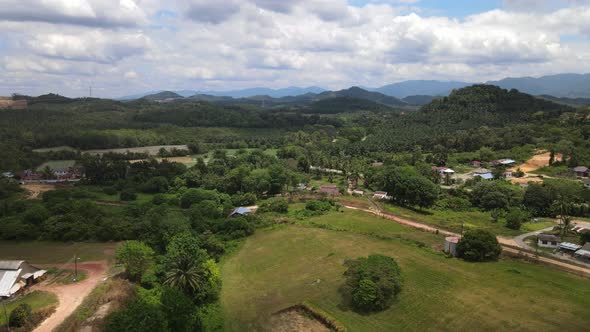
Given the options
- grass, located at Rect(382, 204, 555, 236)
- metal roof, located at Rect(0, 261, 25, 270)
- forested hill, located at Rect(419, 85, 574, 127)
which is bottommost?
grass, located at Rect(382, 204, 555, 236)

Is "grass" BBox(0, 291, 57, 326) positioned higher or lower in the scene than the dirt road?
higher

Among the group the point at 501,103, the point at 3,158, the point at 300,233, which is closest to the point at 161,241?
the point at 300,233

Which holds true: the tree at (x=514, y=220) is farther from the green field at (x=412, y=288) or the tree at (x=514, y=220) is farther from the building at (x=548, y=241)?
the green field at (x=412, y=288)

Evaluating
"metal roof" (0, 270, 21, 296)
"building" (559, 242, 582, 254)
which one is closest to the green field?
"building" (559, 242, 582, 254)

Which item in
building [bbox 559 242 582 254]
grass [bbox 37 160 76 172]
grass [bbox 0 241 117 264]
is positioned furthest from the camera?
grass [bbox 37 160 76 172]

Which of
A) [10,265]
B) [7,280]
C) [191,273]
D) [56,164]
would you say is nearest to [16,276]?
[7,280]

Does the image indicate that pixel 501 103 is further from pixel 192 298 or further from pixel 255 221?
pixel 192 298

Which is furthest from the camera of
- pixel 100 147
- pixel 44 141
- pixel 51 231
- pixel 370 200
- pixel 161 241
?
pixel 100 147

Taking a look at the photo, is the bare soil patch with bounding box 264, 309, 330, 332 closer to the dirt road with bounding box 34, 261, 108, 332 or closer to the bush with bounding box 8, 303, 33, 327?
the dirt road with bounding box 34, 261, 108, 332
